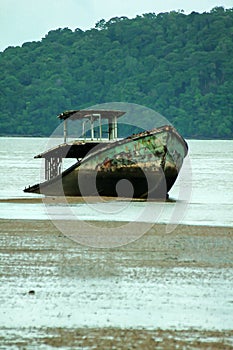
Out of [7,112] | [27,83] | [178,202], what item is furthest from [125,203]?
[27,83]

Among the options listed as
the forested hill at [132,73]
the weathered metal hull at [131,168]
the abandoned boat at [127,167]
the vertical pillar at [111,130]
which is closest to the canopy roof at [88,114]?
the vertical pillar at [111,130]

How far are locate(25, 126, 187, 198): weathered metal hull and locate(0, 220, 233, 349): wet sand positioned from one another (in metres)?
9.37

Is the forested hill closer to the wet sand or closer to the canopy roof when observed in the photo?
the canopy roof

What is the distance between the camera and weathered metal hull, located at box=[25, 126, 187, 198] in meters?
25.5

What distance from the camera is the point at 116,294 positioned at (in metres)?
11.4

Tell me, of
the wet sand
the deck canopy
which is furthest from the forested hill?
the wet sand

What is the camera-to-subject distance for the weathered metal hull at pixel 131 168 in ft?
83.5

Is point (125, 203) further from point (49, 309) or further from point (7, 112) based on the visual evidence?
point (7, 112)

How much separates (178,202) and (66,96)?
11895 cm

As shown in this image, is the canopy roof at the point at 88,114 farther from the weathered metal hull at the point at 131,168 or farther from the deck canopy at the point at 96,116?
the weathered metal hull at the point at 131,168

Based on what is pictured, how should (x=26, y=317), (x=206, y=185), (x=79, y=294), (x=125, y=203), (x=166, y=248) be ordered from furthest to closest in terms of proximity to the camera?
1. (x=206, y=185)
2. (x=125, y=203)
3. (x=166, y=248)
4. (x=79, y=294)
5. (x=26, y=317)

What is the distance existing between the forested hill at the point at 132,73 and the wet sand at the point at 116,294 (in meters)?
123

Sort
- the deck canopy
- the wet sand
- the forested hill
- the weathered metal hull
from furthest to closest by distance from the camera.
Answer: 1. the forested hill
2. the deck canopy
3. the weathered metal hull
4. the wet sand

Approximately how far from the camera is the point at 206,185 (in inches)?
1419
